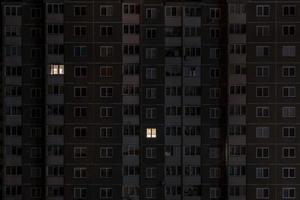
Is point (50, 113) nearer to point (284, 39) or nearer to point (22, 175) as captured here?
point (22, 175)

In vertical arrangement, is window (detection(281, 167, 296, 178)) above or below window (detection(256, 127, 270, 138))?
below

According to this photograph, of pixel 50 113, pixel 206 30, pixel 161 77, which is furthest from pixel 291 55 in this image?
pixel 50 113

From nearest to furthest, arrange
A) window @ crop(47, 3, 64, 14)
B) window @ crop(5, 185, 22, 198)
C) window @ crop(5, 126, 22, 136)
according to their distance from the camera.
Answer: window @ crop(47, 3, 64, 14), window @ crop(5, 126, 22, 136), window @ crop(5, 185, 22, 198)

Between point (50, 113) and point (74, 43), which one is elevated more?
point (74, 43)

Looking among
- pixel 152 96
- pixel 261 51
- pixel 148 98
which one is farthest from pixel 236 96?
pixel 148 98

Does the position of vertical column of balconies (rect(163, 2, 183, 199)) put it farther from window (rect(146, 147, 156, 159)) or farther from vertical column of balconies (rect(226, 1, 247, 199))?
vertical column of balconies (rect(226, 1, 247, 199))

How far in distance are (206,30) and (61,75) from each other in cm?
1575

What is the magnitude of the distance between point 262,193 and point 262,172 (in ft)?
7.24

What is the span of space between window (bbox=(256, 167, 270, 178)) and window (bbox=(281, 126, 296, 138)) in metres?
4.02

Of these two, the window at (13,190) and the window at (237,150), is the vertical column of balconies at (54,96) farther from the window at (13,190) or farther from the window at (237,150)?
the window at (237,150)

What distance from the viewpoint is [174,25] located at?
6612 cm

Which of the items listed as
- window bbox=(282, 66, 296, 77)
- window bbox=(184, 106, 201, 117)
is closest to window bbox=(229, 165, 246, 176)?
window bbox=(184, 106, 201, 117)

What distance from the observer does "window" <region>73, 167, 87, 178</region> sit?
217ft

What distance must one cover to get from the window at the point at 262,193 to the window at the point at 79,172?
59.4ft
